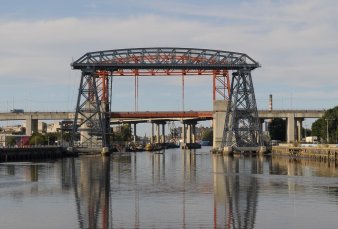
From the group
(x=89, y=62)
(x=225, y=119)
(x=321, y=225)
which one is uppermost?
(x=89, y=62)

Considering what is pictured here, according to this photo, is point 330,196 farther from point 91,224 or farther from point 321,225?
point 91,224

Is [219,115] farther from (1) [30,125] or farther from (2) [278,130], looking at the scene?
(2) [278,130]

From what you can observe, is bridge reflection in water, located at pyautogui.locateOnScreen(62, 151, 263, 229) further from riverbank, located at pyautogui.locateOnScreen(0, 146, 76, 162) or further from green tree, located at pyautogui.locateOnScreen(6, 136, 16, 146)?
green tree, located at pyautogui.locateOnScreen(6, 136, 16, 146)

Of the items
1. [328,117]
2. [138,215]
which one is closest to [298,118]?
[328,117]

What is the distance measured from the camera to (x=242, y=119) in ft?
412

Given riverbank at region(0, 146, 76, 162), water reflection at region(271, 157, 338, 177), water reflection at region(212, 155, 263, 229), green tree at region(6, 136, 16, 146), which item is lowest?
water reflection at region(212, 155, 263, 229)

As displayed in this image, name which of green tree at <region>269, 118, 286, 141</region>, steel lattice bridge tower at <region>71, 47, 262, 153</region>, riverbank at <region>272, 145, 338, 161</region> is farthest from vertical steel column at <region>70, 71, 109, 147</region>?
green tree at <region>269, 118, 286, 141</region>

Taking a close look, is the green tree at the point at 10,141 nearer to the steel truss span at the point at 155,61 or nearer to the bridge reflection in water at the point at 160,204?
the steel truss span at the point at 155,61

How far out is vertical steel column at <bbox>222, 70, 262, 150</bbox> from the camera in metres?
123

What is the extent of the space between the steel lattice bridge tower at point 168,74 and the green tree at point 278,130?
64258mm

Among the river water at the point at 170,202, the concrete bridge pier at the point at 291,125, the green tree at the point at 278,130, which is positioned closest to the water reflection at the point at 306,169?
the river water at the point at 170,202

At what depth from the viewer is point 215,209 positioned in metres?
37.1

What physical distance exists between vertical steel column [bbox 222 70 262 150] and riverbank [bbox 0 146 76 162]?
96.5 ft

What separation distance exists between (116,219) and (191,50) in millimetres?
87406
